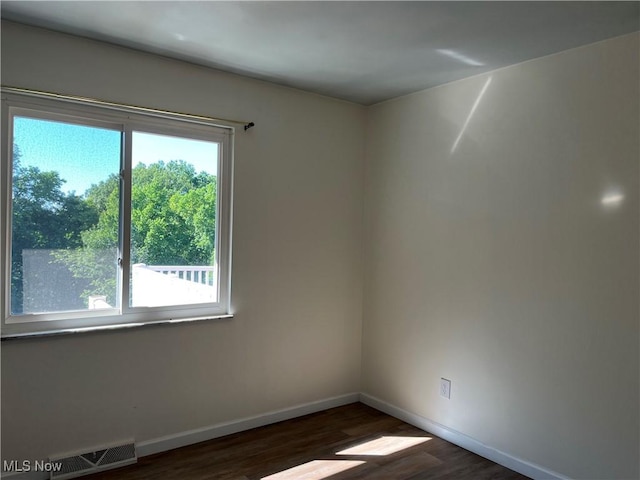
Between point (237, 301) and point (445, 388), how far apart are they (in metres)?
1.57

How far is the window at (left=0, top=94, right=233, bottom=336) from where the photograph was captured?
2576 millimetres

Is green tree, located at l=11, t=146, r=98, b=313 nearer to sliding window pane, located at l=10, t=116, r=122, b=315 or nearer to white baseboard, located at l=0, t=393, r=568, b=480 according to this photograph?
sliding window pane, located at l=10, t=116, r=122, b=315

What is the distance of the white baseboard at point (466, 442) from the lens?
274 cm

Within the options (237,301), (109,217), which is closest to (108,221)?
(109,217)

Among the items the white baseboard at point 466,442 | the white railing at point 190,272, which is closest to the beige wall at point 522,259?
the white baseboard at point 466,442

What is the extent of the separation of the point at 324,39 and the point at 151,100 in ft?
3.78

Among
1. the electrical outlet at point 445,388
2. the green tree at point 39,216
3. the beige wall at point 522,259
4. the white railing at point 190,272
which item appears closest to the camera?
the beige wall at point 522,259

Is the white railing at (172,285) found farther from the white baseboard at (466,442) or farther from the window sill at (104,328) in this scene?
the white baseboard at (466,442)

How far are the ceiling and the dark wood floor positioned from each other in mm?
2465

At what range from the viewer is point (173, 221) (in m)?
3.09

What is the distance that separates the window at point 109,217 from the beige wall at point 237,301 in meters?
0.12

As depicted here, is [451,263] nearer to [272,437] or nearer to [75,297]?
[272,437]

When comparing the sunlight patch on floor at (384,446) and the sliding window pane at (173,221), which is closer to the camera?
the sliding window pane at (173,221)

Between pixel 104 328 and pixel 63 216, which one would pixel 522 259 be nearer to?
pixel 104 328
